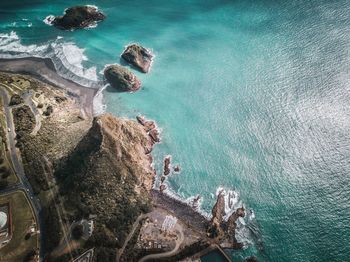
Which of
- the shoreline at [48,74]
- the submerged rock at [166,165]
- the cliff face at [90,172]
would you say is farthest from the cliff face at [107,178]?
the shoreline at [48,74]

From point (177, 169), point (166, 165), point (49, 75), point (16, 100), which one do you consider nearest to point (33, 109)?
point (16, 100)

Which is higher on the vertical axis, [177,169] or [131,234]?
[177,169]

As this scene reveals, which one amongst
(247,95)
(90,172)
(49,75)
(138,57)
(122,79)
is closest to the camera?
(90,172)

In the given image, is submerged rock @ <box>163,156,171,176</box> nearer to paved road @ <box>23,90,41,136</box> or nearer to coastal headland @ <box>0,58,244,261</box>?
coastal headland @ <box>0,58,244,261</box>

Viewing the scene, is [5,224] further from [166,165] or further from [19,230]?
[166,165]

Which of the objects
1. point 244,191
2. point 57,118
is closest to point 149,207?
point 244,191

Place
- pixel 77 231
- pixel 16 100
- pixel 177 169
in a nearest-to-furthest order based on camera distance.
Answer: pixel 77 231 < pixel 177 169 < pixel 16 100

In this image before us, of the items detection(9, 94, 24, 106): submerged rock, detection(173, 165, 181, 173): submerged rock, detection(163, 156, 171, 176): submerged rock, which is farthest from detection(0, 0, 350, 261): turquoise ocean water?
detection(9, 94, 24, 106): submerged rock

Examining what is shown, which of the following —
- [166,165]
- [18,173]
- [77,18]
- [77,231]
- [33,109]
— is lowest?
[77,231]

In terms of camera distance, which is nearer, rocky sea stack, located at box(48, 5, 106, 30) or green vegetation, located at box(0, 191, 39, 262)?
green vegetation, located at box(0, 191, 39, 262)
